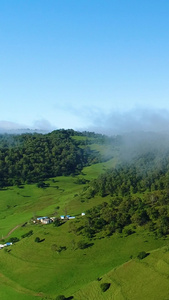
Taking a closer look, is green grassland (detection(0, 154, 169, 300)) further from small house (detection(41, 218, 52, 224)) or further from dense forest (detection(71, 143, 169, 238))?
dense forest (detection(71, 143, 169, 238))

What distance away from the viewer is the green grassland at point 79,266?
210 ft

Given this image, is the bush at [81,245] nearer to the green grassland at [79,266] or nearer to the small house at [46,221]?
the green grassland at [79,266]

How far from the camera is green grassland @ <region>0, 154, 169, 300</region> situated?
64000 millimetres

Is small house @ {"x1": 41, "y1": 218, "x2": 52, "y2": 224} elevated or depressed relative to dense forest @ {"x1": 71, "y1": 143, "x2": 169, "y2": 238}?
depressed

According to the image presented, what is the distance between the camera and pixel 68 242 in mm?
91688

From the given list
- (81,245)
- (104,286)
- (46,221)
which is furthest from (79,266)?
(46,221)

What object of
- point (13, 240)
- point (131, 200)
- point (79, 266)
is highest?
point (131, 200)

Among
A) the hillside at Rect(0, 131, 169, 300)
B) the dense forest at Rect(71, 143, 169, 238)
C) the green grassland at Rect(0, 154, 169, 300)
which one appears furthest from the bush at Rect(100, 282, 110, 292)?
the dense forest at Rect(71, 143, 169, 238)

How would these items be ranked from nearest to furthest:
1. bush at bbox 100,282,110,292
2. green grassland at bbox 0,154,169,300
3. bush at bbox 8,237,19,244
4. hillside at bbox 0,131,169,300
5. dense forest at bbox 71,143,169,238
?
green grassland at bbox 0,154,169,300, bush at bbox 100,282,110,292, hillside at bbox 0,131,169,300, dense forest at bbox 71,143,169,238, bush at bbox 8,237,19,244

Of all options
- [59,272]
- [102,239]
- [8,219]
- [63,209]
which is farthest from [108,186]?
[59,272]

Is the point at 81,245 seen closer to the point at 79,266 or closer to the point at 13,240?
the point at 79,266

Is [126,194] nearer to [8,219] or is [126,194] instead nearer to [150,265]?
[8,219]

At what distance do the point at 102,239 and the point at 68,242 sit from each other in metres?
9.31

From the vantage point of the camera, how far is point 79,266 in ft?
268
